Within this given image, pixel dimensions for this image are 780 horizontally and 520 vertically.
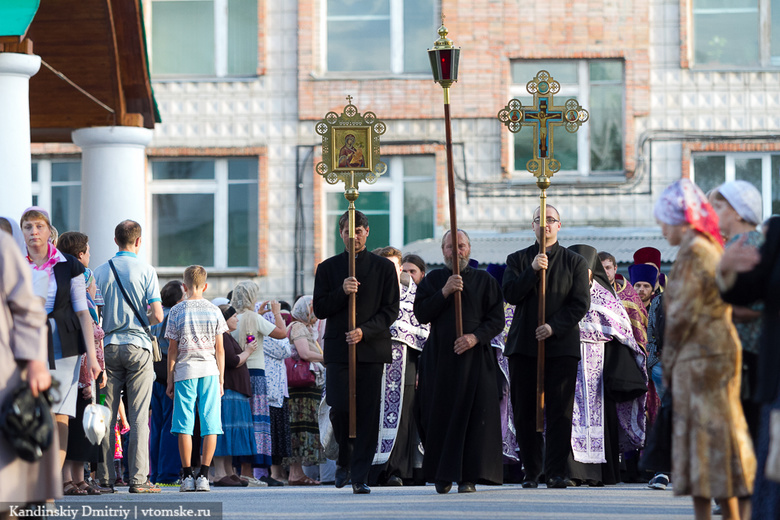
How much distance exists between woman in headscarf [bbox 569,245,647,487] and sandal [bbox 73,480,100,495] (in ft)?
13.4

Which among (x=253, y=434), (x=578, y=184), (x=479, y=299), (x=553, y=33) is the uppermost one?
(x=553, y=33)

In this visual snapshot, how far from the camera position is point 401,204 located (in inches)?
1007

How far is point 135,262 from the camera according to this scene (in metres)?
12.2

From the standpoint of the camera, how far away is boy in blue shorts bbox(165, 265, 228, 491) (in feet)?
41.3

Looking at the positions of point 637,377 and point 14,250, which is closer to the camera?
point 14,250

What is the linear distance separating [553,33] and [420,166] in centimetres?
315

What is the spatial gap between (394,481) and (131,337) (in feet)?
9.35

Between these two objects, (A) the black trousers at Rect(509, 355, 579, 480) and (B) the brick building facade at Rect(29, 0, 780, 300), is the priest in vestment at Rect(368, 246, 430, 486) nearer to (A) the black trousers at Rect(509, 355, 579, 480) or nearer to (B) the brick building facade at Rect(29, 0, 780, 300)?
(A) the black trousers at Rect(509, 355, 579, 480)

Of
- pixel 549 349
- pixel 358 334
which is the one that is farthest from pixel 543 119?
pixel 358 334

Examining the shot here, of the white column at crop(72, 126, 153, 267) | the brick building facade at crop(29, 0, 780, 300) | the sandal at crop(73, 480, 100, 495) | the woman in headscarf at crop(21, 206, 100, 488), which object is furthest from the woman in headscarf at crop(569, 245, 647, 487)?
the brick building facade at crop(29, 0, 780, 300)

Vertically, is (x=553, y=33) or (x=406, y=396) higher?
(x=553, y=33)

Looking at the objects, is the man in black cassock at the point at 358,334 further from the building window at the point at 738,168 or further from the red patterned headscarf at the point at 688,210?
the building window at the point at 738,168

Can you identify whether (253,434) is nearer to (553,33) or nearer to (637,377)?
(637,377)

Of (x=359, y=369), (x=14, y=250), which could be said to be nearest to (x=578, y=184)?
(x=359, y=369)
